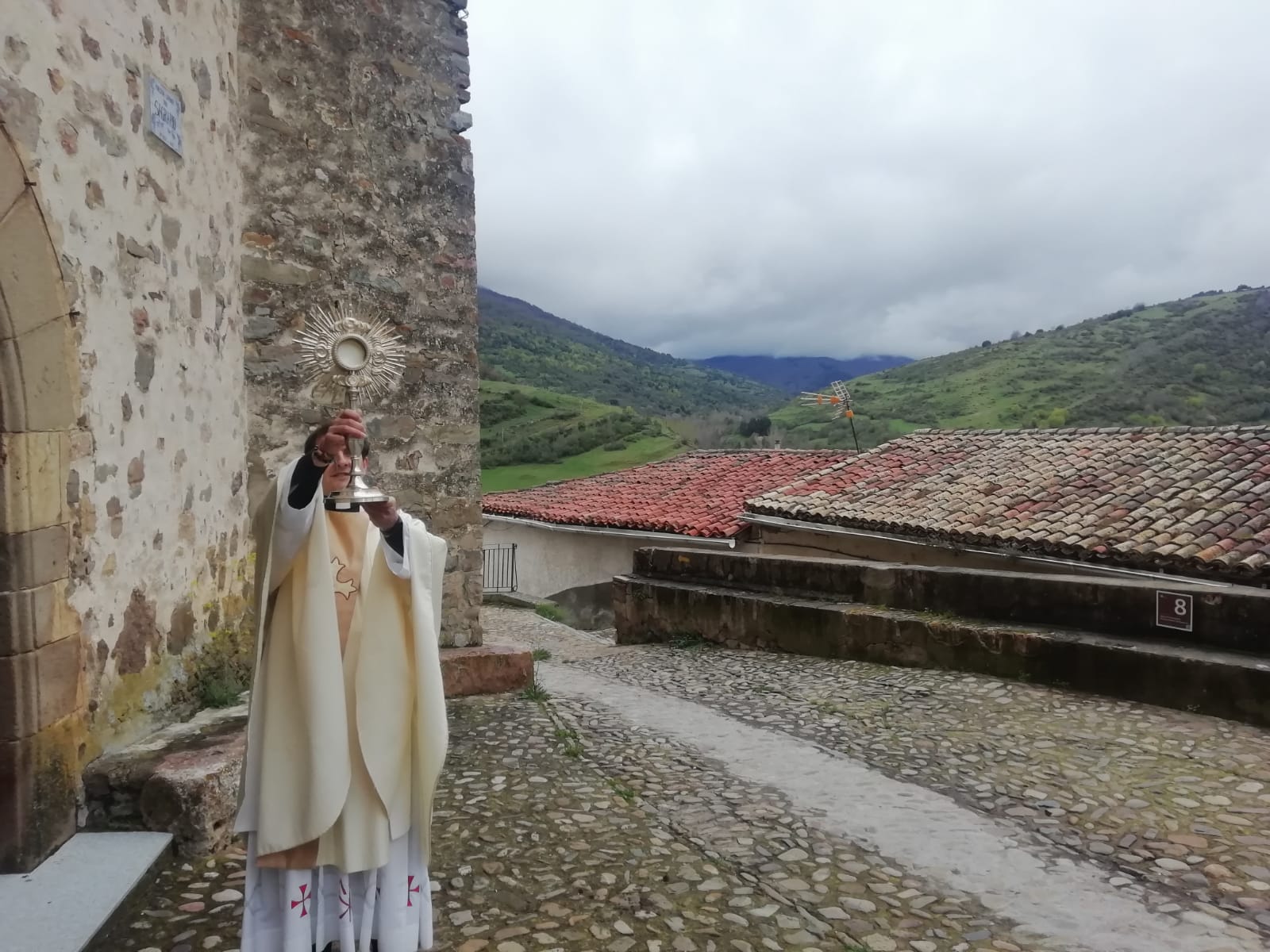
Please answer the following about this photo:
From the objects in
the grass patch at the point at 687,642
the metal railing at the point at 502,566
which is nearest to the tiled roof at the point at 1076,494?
the grass patch at the point at 687,642

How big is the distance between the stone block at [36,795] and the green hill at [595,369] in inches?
1881

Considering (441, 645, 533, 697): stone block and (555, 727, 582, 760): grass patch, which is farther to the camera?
(441, 645, 533, 697): stone block

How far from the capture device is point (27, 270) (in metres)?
3.15

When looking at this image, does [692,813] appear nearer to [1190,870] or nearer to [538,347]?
[1190,870]

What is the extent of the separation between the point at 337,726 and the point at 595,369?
2590 inches

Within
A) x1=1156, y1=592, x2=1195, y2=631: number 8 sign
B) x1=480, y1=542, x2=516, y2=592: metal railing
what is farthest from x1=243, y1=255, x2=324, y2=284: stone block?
x1=480, y1=542, x2=516, y2=592: metal railing

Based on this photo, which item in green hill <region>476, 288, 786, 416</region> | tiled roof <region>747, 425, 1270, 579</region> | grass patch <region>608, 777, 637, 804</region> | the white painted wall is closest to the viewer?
grass patch <region>608, 777, 637, 804</region>

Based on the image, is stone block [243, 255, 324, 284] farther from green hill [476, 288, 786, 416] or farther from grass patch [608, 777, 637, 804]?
green hill [476, 288, 786, 416]

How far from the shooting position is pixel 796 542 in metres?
13.4

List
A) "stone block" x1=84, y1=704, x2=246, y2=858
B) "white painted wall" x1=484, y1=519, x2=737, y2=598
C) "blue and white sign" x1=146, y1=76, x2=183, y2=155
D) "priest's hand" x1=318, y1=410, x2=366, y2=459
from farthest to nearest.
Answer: "white painted wall" x1=484, y1=519, x2=737, y2=598
"blue and white sign" x1=146, y1=76, x2=183, y2=155
"stone block" x1=84, y1=704, x2=246, y2=858
"priest's hand" x1=318, y1=410, x2=366, y2=459

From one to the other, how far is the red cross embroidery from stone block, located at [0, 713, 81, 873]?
4.13 ft

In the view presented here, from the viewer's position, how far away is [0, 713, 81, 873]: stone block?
3.06 meters

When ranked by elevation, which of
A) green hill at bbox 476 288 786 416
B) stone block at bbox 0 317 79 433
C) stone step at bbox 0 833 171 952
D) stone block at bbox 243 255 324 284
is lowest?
stone step at bbox 0 833 171 952

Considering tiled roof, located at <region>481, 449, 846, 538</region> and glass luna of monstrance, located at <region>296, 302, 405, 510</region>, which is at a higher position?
glass luna of monstrance, located at <region>296, 302, 405, 510</region>
